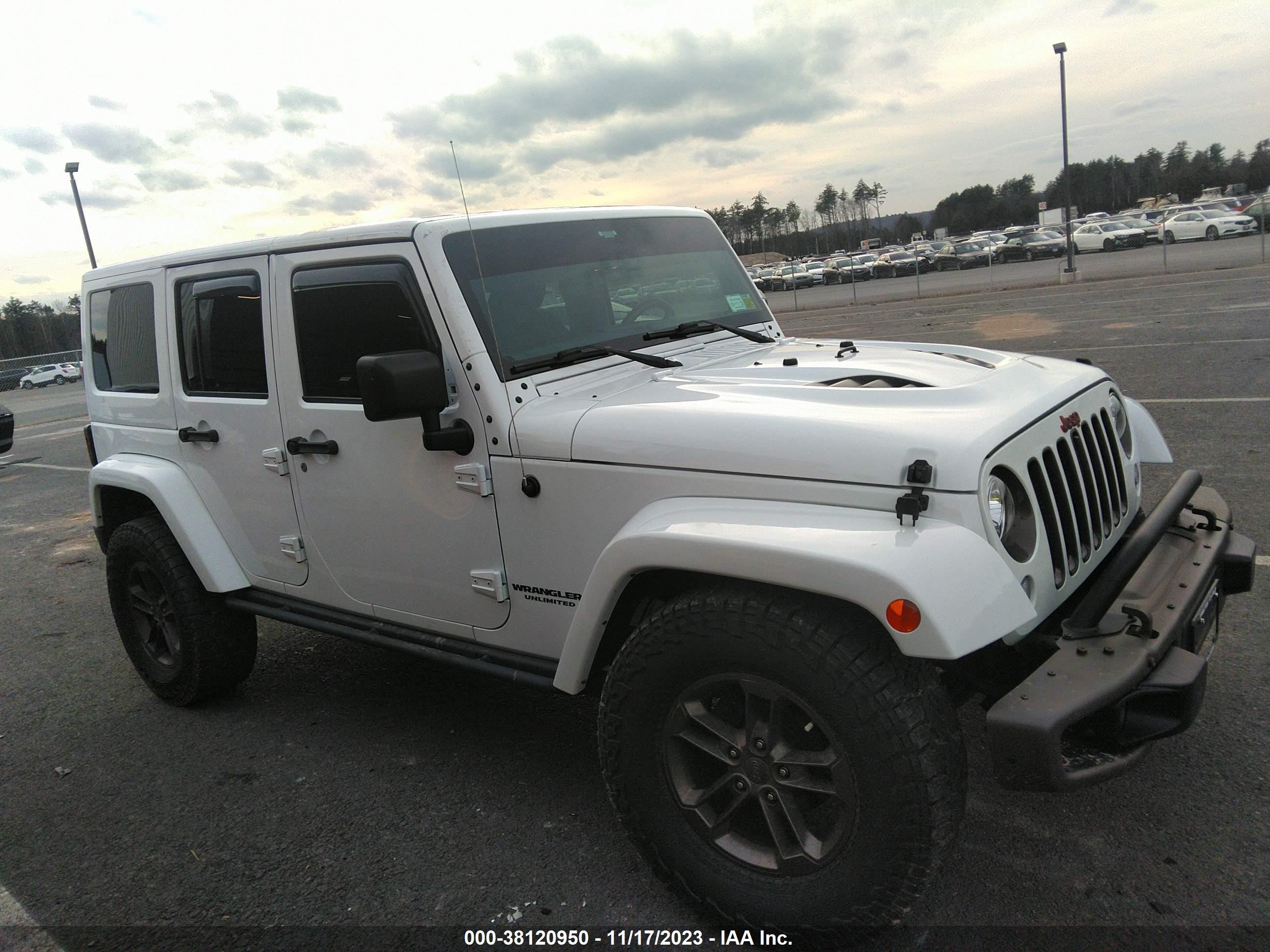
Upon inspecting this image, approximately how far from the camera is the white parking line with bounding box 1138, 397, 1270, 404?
25.7ft

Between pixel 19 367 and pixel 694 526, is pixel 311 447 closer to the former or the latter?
pixel 694 526

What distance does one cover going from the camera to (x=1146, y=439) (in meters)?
3.35

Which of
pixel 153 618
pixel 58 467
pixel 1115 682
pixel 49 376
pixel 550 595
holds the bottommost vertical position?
pixel 58 467

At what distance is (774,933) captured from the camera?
2379 mm

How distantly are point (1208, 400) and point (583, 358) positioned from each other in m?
7.14

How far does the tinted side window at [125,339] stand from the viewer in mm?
4156

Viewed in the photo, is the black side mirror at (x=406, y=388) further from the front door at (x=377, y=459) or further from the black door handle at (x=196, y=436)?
the black door handle at (x=196, y=436)

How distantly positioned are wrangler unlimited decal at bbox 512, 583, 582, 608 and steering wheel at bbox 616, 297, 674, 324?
1044 mm

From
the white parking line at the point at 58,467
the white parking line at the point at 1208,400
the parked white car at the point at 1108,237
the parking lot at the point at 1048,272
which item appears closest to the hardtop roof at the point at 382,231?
the white parking line at the point at 1208,400

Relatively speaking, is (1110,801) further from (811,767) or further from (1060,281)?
(1060,281)

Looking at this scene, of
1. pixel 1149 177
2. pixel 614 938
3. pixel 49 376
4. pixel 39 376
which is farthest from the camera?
pixel 1149 177

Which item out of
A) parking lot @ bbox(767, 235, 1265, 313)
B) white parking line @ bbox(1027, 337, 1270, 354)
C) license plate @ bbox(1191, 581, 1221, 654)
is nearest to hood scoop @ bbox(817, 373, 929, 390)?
license plate @ bbox(1191, 581, 1221, 654)

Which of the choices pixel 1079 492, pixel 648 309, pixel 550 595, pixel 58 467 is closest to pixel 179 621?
pixel 550 595

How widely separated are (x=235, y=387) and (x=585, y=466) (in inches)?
73.2
